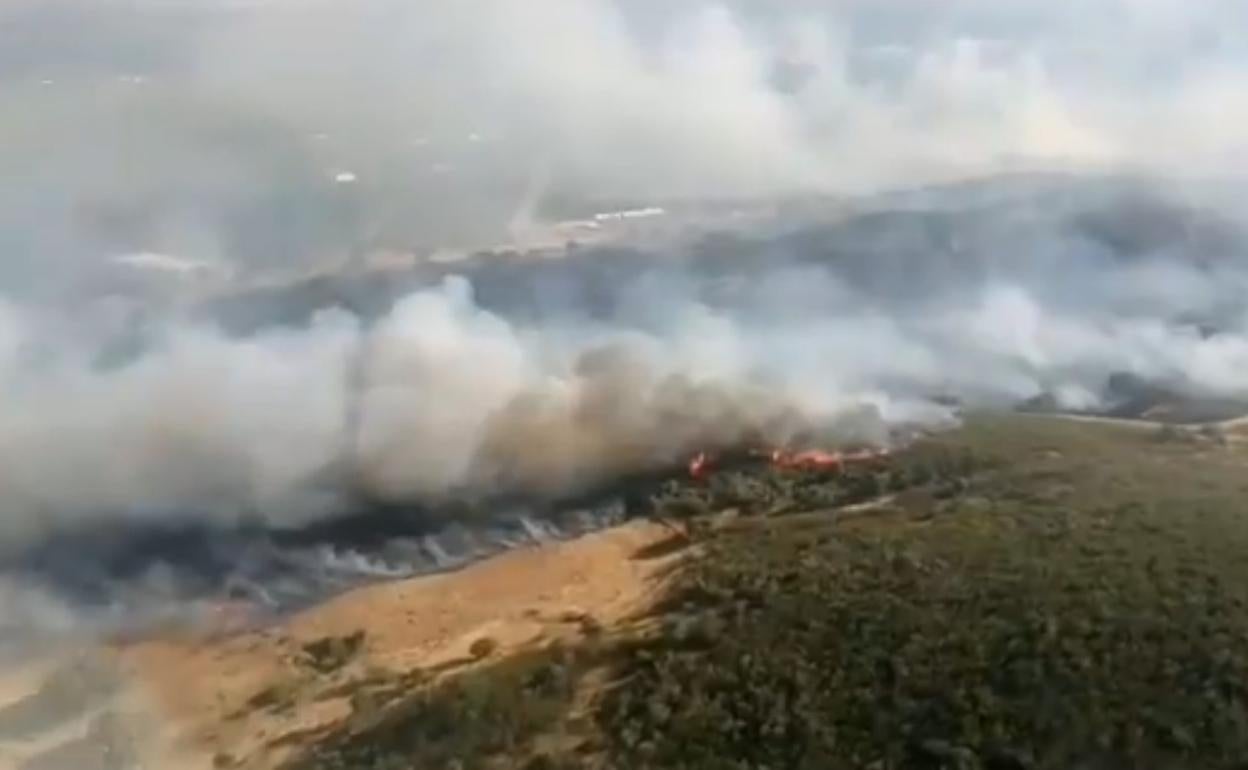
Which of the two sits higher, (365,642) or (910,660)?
(910,660)

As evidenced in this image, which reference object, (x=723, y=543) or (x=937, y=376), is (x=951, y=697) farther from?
(x=937, y=376)

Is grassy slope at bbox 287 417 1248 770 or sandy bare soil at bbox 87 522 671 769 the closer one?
grassy slope at bbox 287 417 1248 770

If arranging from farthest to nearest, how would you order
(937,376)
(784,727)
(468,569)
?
(937,376)
(468,569)
(784,727)

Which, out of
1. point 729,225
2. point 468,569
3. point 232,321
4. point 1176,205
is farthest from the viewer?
point 1176,205

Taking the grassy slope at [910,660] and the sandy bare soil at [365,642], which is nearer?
the grassy slope at [910,660]

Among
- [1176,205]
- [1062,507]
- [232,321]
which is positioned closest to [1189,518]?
[1062,507]

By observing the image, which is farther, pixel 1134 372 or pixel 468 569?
pixel 1134 372

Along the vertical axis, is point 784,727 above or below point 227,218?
below

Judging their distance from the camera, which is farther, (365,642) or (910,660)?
(365,642)
